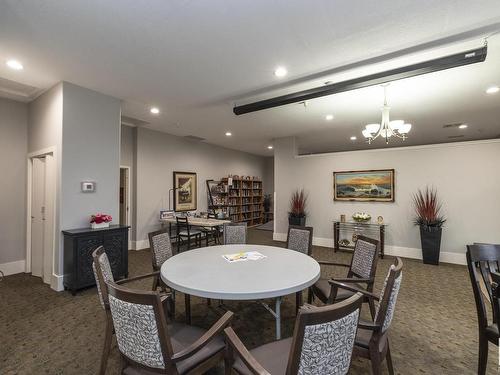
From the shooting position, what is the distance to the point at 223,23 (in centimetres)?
228

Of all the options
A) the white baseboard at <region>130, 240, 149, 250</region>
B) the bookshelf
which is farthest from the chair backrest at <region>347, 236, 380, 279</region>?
the bookshelf

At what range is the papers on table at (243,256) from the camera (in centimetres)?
241

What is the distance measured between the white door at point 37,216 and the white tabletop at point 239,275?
309 cm

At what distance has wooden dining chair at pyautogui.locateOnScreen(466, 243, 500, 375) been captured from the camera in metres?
1.76

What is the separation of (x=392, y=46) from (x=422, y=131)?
5.03 meters

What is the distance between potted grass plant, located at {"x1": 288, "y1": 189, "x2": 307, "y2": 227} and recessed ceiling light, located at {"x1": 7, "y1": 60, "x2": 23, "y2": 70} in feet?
19.1

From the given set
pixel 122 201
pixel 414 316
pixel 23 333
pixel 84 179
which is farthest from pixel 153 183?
pixel 414 316

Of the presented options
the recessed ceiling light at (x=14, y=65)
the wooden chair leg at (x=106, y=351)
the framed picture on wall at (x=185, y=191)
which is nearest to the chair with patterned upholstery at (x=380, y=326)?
→ the wooden chair leg at (x=106, y=351)

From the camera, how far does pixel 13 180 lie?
4234 millimetres

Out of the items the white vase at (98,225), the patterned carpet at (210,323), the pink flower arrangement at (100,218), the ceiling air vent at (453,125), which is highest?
the ceiling air vent at (453,125)

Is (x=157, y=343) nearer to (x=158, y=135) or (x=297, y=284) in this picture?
(x=297, y=284)

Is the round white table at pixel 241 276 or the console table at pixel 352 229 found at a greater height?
the round white table at pixel 241 276

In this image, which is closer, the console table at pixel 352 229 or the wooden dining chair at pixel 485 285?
the wooden dining chair at pixel 485 285

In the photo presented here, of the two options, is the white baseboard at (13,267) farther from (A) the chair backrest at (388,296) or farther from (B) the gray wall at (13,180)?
A: (A) the chair backrest at (388,296)
